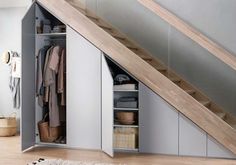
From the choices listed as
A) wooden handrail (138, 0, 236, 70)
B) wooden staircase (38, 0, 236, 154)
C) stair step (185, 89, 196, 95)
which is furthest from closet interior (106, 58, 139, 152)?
wooden handrail (138, 0, 236, 70)

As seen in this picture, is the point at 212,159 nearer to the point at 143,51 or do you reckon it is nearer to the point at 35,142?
the point at 143,51

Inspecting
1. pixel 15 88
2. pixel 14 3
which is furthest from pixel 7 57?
pixel 14 3

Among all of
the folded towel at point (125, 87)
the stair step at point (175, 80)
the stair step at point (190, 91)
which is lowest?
the stair step at point (190, 91)

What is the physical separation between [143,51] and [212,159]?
212 cm

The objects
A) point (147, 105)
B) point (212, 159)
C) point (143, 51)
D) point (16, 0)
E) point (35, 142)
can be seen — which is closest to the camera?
point (212, 159)

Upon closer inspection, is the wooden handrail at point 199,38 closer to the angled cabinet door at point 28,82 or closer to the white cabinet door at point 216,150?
the white cabinet door at point 216,150

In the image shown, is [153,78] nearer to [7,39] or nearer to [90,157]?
[90,157]

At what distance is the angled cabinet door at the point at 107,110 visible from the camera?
4.64 meters

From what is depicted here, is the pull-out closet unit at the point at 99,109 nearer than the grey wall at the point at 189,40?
Yes

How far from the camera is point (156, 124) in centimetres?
471

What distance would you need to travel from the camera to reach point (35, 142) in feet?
17.1

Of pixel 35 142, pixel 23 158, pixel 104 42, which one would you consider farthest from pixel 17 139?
pixel 104 42

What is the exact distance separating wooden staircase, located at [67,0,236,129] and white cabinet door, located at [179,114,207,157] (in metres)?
0.58

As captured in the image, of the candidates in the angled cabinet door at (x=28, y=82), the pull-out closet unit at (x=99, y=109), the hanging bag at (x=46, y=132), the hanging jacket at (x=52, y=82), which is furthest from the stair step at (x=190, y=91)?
the angled cabinet door at (x=28, y=82)
